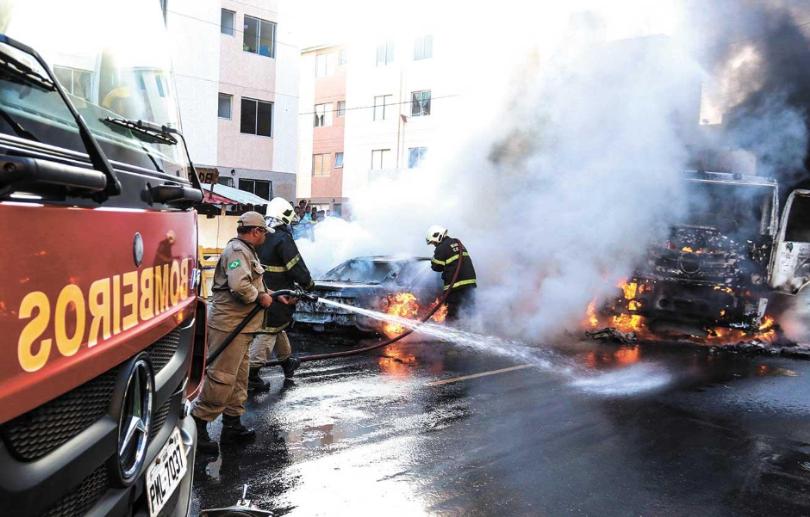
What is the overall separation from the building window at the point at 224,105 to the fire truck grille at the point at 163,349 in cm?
2281

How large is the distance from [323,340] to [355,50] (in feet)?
98.8

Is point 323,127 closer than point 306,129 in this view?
Yes

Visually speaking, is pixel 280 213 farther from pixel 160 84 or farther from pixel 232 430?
Answer: pixel 160 84

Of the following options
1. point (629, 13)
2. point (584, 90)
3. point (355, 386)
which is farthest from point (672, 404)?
point (629, 13)

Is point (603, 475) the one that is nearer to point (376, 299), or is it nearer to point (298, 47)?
point (376, 299)

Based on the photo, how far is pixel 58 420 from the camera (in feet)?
5.35

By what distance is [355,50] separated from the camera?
121 ft

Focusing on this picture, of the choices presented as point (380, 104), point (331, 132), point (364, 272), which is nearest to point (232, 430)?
point (364, 272)

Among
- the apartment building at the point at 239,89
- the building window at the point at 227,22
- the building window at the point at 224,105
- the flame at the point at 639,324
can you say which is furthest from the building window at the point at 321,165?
the flame at the point at 639,324

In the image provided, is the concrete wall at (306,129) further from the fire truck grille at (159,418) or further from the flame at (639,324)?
the fire truck grille at (159,418)

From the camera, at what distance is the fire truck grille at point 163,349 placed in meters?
2.29

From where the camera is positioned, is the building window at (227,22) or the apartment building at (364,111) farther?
the apartment building at (364,111)

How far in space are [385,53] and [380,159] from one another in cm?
528

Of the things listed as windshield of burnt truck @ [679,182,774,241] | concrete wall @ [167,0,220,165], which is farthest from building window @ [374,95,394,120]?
windshield of burnt truck @ [679,182,774,241]
